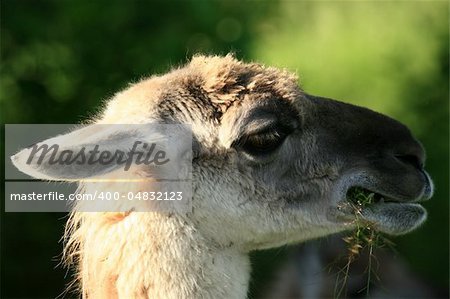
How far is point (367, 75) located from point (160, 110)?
362 inches

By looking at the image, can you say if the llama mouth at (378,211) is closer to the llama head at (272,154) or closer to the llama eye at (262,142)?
the llama head at (272,154)

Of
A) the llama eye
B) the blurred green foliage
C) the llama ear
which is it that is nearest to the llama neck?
the llama ear

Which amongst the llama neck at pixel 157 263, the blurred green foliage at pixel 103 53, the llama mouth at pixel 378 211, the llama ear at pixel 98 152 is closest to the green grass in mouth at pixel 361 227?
the llama mouth at pixel 378 211

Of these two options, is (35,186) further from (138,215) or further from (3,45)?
(3,45)

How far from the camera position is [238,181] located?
447cm

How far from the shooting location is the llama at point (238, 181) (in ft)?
13.8

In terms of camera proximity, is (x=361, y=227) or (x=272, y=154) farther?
(x=361, y=227)

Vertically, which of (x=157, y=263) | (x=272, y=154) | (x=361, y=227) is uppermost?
(x=272, y=154)

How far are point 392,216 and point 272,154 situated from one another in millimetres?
692

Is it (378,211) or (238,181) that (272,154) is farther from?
(378,211)

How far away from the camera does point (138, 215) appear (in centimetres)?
424

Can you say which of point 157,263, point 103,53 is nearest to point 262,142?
point 157,263

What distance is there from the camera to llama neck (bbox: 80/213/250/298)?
4164 millimetres

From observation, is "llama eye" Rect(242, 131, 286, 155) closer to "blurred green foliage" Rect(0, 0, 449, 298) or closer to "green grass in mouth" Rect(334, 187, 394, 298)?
"green grass in mouth" Rect(334, 187, 394, 298)
